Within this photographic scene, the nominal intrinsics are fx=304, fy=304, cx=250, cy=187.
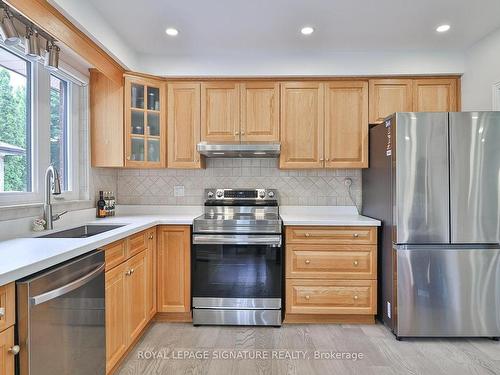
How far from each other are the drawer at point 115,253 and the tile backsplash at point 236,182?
129 cm

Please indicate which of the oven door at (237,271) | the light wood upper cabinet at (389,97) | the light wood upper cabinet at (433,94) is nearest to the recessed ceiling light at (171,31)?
the oven door at (237,271)

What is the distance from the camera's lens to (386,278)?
2512 mm

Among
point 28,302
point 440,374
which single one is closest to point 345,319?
point 440,374

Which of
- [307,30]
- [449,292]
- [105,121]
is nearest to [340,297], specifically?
[449,292]

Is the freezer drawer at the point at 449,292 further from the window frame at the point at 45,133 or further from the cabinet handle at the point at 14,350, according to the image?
the window frame at the point at 45,133

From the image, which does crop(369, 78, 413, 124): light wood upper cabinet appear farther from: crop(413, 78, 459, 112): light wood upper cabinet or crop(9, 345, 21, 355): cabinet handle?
crop(9, 345, 21, 355): cabinet handle

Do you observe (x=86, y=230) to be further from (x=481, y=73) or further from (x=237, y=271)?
(x=481, y=73)

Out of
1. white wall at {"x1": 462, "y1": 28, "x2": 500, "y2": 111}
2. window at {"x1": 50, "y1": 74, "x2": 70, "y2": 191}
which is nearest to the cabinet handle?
window at {"x1": 50, "y1": 74, "x2": 70, "y2": 191}

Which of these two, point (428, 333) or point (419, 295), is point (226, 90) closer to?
point (419, 295)

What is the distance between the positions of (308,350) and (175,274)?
1227mm

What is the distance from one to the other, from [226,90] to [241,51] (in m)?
0.38

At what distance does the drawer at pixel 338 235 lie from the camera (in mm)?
2592

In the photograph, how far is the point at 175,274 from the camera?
8.62 feet

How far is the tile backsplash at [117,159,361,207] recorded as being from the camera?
322 centimetres
